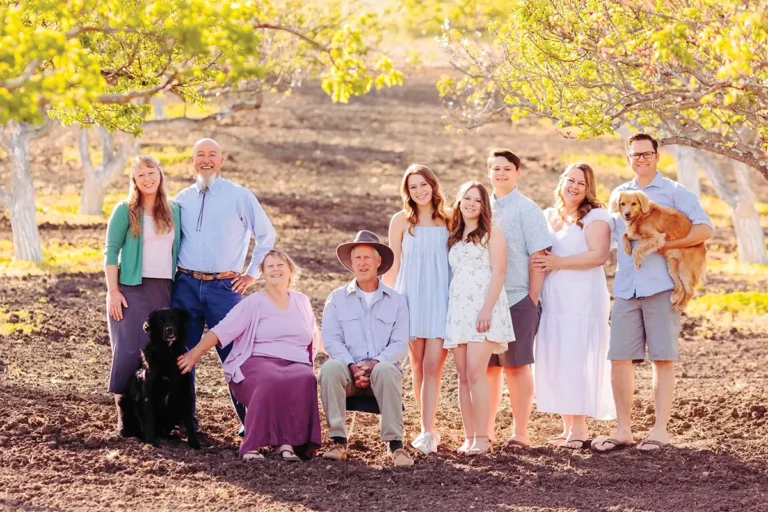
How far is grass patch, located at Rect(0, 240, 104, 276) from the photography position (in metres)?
17.3

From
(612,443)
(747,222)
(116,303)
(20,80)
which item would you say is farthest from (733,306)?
(20,80)

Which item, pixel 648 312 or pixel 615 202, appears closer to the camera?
pixel 648 312

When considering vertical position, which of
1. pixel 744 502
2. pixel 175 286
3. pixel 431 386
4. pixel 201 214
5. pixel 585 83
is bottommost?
pixel 744 502

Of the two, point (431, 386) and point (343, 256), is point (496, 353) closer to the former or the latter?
point (431, 386)

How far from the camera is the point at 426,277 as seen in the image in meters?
8.37

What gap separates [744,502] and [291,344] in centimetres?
343

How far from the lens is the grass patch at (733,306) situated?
1584 cm

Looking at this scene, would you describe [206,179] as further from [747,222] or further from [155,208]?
[747,222]

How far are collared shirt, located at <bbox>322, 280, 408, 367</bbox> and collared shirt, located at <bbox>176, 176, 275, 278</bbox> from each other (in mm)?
778

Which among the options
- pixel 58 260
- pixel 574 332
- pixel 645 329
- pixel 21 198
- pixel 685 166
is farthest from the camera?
pixel 685 166

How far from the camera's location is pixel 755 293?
55.1ft

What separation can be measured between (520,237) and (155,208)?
9.32ft

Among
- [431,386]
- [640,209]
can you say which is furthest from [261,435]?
[640,209]

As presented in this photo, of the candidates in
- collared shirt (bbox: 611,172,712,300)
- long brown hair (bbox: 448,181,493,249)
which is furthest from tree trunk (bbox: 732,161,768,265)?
long brown hair (bbox: 448,181,493,249)
